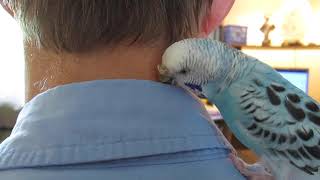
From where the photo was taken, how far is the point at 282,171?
1.47ft

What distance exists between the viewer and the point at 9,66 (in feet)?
5.94

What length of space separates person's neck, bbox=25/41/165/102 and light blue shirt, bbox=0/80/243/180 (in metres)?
0.02

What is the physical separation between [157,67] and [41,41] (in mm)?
109

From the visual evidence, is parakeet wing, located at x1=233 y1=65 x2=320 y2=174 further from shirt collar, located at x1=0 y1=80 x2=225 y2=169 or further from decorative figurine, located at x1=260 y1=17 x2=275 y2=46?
decorative figurine, located at x1=260 y1=17 x2=275 y2=46

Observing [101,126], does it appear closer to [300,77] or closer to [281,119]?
[281,119]

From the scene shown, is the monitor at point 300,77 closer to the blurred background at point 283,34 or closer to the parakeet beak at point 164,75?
the blurred background at point 283,34

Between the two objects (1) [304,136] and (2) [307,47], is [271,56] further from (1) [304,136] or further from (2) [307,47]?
(1) [304,136]

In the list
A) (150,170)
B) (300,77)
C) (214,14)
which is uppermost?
(214,14)

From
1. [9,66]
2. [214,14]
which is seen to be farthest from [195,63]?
[9,66]

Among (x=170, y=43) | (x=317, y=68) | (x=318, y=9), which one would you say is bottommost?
(x=317, y=68)

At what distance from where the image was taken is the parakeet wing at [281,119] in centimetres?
42

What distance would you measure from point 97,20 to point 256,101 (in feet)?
0.60

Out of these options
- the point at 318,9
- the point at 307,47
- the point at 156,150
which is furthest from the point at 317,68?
the point at 156,150

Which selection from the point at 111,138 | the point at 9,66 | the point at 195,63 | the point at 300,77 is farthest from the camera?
the point at 300,77
